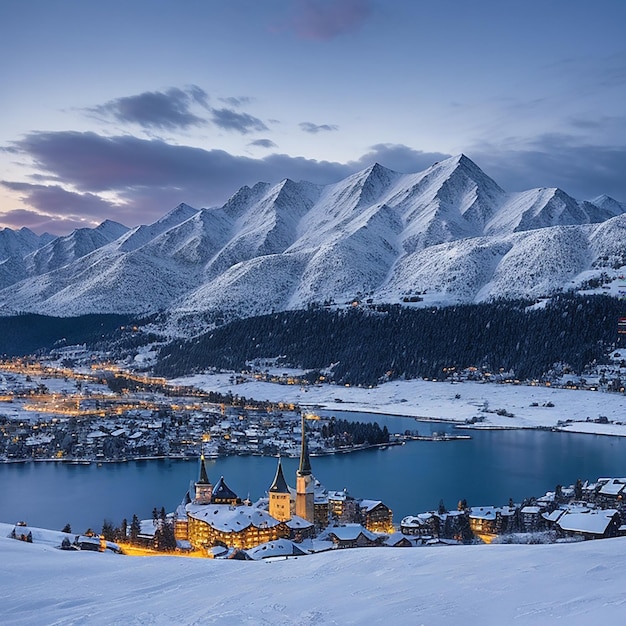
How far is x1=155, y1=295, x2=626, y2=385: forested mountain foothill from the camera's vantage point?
113938 millimetres

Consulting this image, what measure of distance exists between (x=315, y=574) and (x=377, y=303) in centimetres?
14048

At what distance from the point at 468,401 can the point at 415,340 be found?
32.8 metres

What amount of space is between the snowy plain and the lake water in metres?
8.89

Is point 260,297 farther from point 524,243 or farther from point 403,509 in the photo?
point 403,509

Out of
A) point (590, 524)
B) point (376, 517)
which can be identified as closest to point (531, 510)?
point (590, 524)

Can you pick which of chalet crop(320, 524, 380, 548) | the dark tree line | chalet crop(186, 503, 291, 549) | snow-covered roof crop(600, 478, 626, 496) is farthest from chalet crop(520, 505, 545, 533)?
the dark tree line

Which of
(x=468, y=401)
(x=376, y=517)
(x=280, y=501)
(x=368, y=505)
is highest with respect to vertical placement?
(x=468, y=401)

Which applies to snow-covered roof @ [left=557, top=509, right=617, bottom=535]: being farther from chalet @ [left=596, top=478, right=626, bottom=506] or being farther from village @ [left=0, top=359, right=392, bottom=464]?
village @ [left=0, top=359, right=392, bottom=464]

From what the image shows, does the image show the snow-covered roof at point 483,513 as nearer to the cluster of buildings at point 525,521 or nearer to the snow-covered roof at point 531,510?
the cluster of buildings at point 525,521

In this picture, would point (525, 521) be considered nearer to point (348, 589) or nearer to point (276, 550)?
point (276, 550)

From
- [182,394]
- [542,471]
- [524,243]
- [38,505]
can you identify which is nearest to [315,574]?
[38,505]

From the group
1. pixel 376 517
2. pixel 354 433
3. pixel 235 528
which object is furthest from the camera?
pixel 354 433

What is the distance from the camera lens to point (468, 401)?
95750 mm

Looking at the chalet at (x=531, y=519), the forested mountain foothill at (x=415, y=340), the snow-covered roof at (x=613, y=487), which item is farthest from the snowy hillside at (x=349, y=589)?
the forested mountain foothill at (x=415, y=340)
